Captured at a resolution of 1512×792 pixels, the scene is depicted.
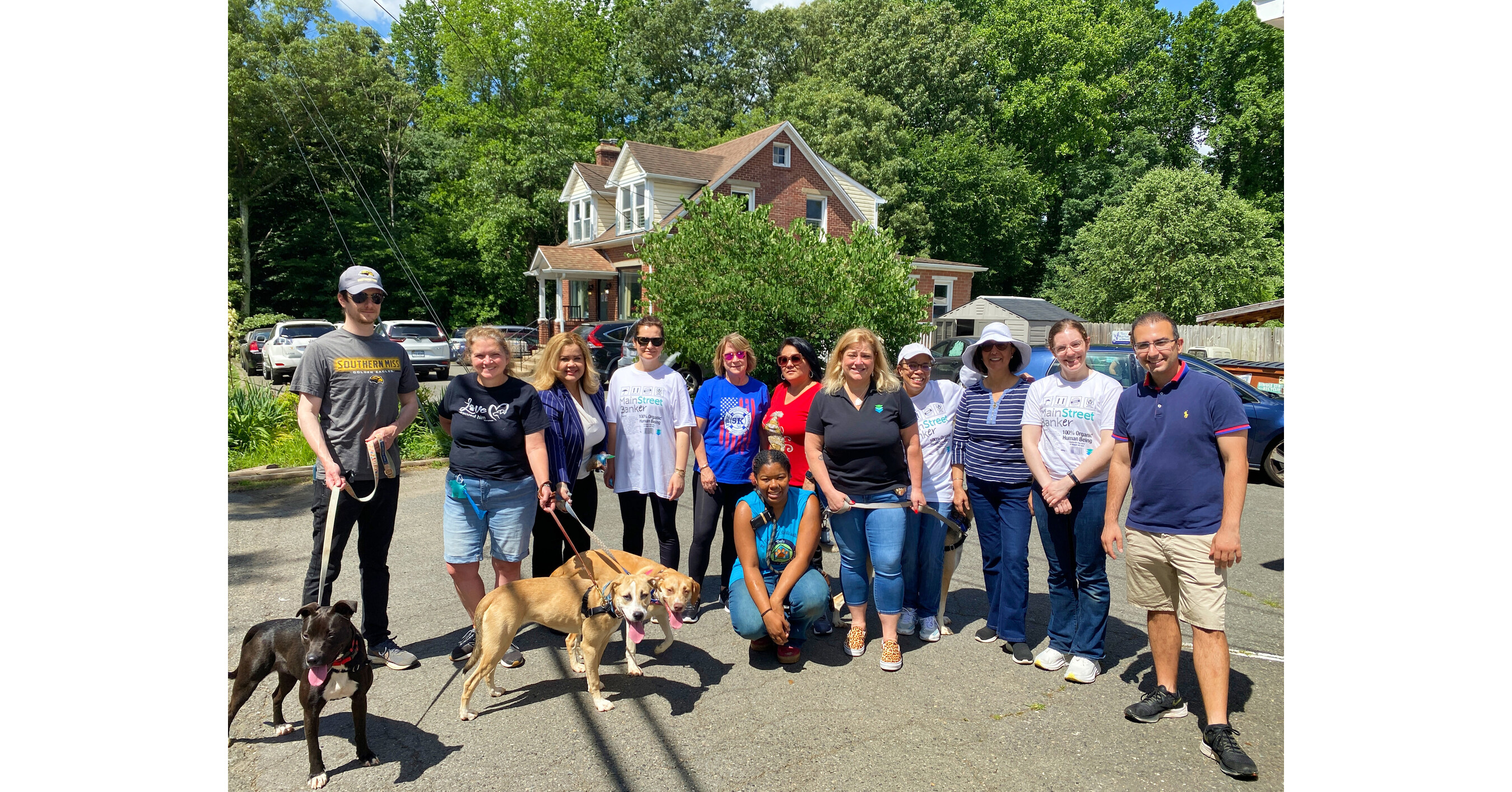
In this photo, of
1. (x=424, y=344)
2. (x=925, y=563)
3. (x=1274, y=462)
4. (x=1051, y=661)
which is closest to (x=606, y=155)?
(x=424, y=344)

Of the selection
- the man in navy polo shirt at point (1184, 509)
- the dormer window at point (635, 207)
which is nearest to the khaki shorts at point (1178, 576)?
the man in navy polo shirt at point (1184, 509)

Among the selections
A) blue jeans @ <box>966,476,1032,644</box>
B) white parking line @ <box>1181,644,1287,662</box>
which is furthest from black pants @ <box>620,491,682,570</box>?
white parking line @ <box>1181,644,1287,662</box>

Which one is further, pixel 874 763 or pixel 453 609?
pixel 453 609

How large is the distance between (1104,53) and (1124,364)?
121 ft

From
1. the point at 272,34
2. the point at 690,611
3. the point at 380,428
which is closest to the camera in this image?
the point at 380,428

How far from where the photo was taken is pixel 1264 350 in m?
18.8

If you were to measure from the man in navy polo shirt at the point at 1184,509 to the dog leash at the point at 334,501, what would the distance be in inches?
142

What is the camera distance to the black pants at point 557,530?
4.72 metres

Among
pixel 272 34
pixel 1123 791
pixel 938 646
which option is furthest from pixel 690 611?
pixel 272 34

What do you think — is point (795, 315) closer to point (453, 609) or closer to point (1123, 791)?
point (453, 609)

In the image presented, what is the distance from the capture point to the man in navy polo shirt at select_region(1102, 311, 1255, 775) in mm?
3461

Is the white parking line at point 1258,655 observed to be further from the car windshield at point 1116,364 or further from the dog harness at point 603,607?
the car windshield at point 1116,364

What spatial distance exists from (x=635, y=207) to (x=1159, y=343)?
1134 inches

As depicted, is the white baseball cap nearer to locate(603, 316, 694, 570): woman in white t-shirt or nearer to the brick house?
locate(603, 316, 694, 570): woman in white t-shirt
